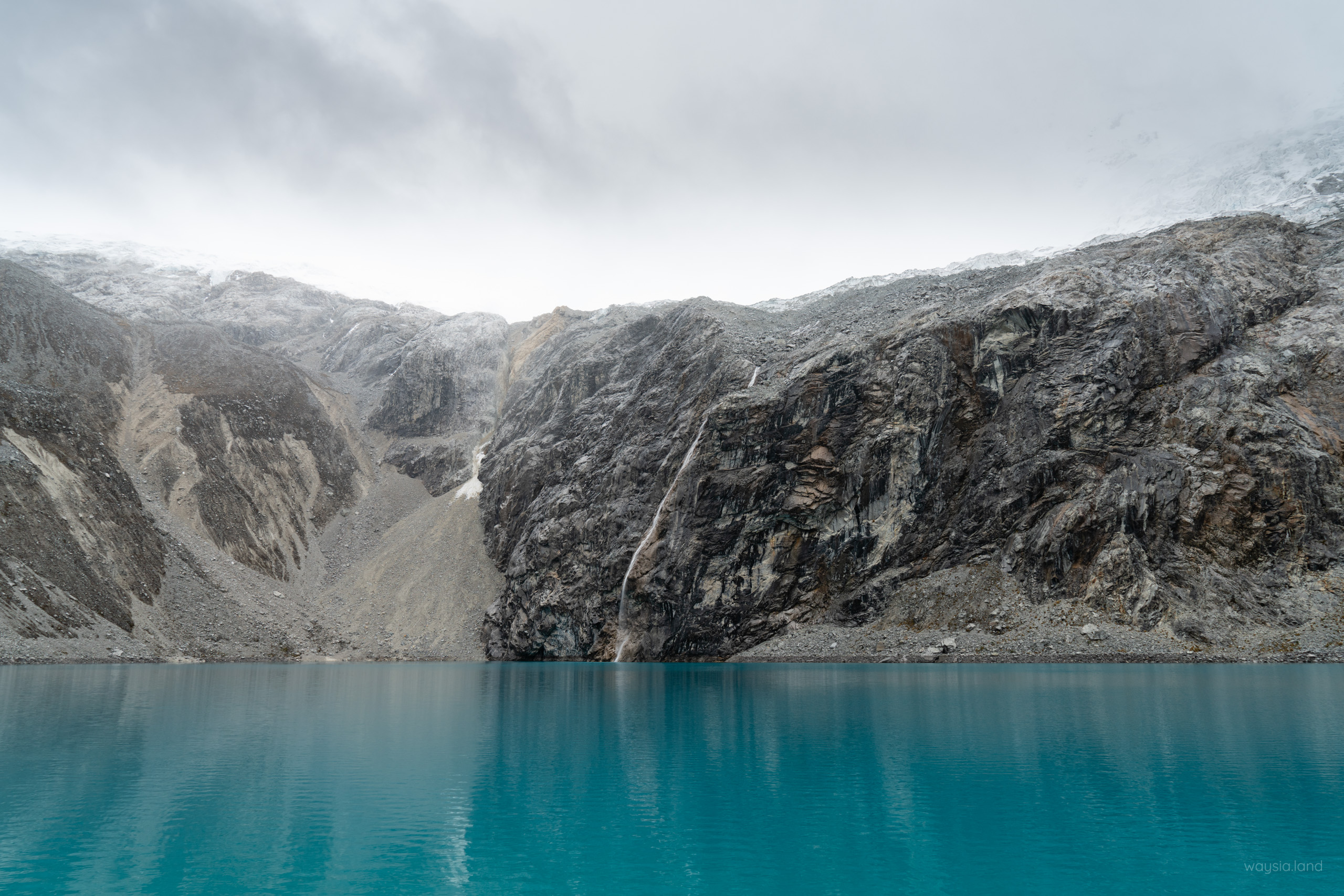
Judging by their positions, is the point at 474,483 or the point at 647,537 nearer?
the point at 647,537

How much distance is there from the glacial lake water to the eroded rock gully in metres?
27.3

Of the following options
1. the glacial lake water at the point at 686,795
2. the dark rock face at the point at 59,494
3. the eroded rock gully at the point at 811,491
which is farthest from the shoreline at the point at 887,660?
the glacial lake water at the point at 686,795

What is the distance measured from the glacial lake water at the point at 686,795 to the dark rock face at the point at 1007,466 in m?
27.4

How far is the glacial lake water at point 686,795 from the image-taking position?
1330 cm

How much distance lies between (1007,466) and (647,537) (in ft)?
112

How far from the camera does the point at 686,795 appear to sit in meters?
18.8

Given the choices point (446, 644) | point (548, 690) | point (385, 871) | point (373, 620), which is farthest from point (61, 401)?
point (385, 871)

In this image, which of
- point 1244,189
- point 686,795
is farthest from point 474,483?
point 1244,189

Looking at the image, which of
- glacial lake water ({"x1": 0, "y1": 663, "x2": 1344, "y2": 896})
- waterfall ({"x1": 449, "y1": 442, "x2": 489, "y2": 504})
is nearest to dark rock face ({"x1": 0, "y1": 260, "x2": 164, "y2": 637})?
glacial lake water ({"x1": 0, "y1": 663, "x2": 1344, "y2": 896})

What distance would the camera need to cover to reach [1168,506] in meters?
62.8

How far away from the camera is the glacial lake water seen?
13297 mm

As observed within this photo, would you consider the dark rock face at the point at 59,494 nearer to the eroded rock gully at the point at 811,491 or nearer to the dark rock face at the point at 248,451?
the eroded rock gully at the point at 811,491

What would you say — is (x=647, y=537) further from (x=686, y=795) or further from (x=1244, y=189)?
(x=1244, y=189)

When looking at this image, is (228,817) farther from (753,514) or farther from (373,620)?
(373,620)
